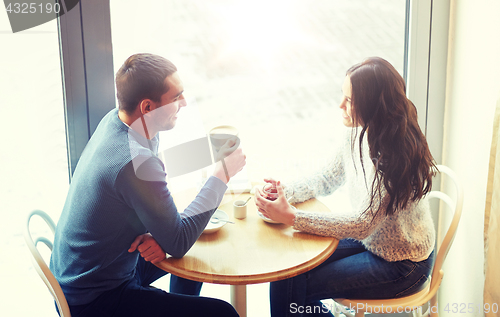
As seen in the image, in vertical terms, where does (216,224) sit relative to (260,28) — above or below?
below

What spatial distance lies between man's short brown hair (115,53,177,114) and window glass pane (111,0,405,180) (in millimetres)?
304

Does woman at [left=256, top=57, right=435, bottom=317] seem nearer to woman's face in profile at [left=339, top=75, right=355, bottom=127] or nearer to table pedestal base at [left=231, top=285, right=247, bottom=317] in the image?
woman's face in profile at [left=339, top=75, right=355, bottom=127]

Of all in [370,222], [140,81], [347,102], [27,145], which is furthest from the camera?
[27,145]

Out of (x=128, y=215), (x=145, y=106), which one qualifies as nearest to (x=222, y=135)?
(x=145, y=106)

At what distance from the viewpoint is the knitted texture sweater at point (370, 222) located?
1340mm

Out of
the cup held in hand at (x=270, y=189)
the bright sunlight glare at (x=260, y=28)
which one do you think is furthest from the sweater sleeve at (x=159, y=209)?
the bright sunlight glare at (x=260, y=28)

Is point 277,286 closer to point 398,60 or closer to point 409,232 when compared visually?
point 409,232

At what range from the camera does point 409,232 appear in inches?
55.7

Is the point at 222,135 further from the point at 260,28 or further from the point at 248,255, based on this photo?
the point at 260,28

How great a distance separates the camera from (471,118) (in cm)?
165

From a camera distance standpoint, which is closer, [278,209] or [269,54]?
[278,209]

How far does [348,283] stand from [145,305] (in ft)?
2.21

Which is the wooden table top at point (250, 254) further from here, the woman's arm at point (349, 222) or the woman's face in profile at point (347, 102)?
the woman's face in profile at point (347, 102)

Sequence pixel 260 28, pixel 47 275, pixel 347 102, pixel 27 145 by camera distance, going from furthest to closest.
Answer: pixel 260 28 < pixel 27 145 < pixel 347 102 < pixel 47 275
